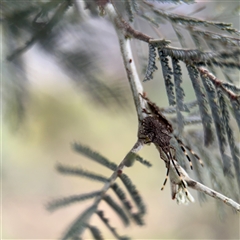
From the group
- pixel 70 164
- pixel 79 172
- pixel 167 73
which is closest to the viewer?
pixel 167 73

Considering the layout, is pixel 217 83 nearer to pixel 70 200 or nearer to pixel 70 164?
pixel 70 200

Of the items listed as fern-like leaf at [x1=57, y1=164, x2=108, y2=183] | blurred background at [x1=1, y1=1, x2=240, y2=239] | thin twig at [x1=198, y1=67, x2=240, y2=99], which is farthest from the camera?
blurred background at [x1=1, y1=1, x2=240, y2=239]

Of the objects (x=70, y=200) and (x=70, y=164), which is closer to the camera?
(x=70, y=200)

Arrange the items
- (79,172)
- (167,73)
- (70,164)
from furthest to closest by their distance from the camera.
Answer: (70,164) < (79,172) < (167,73)

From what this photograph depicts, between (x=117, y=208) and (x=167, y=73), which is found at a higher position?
(x=167, y=73)

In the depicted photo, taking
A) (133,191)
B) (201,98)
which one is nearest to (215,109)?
(201,98)

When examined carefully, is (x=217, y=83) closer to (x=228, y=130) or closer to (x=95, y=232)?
(x=228, y=130)

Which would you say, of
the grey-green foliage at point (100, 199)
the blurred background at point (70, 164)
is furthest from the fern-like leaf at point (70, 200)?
the blurred background at point (70, 164)

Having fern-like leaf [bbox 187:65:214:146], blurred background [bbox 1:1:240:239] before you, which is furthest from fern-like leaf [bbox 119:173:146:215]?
blurred background [bbox 1:1:240:239]

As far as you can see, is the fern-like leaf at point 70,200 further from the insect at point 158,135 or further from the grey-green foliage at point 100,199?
the insect at point 158,135

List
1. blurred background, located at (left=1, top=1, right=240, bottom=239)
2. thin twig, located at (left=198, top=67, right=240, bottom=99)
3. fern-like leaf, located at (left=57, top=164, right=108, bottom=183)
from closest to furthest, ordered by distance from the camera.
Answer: thin twig, located at (left=198, top=67, right=240, bottom=99) < fern-like leaf, located at (left=57, top=164, right=108, bottom=183) < blurred background, located at (left=1, top=1, right=240, bottom=239)

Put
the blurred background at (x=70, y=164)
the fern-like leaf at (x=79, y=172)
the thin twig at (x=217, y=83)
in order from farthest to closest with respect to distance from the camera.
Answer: the blurred background at (x=70, y=164) < the fern-like leaf at (x=79, y=172) < the thin twig at (x=217, y=83)

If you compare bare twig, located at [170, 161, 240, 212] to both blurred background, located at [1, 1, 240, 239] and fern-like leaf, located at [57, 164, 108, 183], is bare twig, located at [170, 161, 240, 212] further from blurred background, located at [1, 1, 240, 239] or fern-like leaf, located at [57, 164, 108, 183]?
blurred background, located at [1, 1, 240, 239]
